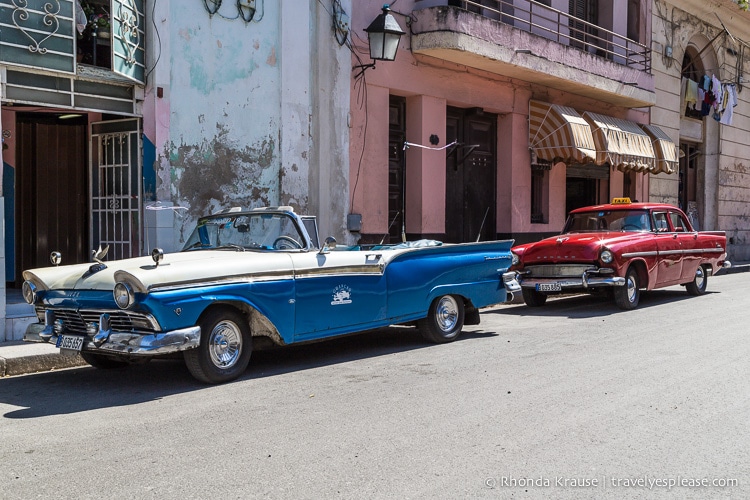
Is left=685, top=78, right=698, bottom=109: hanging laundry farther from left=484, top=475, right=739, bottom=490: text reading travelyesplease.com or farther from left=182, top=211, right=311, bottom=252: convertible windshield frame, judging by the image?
left=484, top=475, right=739, bottom=490: text reading travelyesplease.com

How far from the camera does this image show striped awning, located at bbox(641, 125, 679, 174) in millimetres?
21578

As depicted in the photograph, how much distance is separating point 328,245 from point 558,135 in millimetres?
11827

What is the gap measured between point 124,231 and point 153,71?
2.32m

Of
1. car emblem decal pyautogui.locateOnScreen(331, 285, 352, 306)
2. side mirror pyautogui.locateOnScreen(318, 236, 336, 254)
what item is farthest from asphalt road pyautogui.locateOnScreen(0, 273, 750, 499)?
side mirror pyautogui.locateOnScreen(318, 236, 336, 254)

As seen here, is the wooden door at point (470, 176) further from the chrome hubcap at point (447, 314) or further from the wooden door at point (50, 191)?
the wooden door at point (50, 191)

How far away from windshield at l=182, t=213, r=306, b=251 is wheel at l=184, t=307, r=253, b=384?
977 mm

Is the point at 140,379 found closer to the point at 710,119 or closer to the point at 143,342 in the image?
the point at 143,342

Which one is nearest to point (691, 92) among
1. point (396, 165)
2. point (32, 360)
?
point (396, 165)

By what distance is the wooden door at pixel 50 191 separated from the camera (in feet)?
38.9

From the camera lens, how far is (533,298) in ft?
41.1

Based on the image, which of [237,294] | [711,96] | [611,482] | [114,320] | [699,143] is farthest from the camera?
[699,143]

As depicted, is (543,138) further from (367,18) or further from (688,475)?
(688,475)

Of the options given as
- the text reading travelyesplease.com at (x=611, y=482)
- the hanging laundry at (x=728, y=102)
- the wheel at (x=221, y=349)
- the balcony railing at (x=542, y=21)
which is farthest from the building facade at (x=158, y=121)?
the hanging laundry at (x=728, y=102)

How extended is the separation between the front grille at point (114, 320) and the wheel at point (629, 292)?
7.60m
